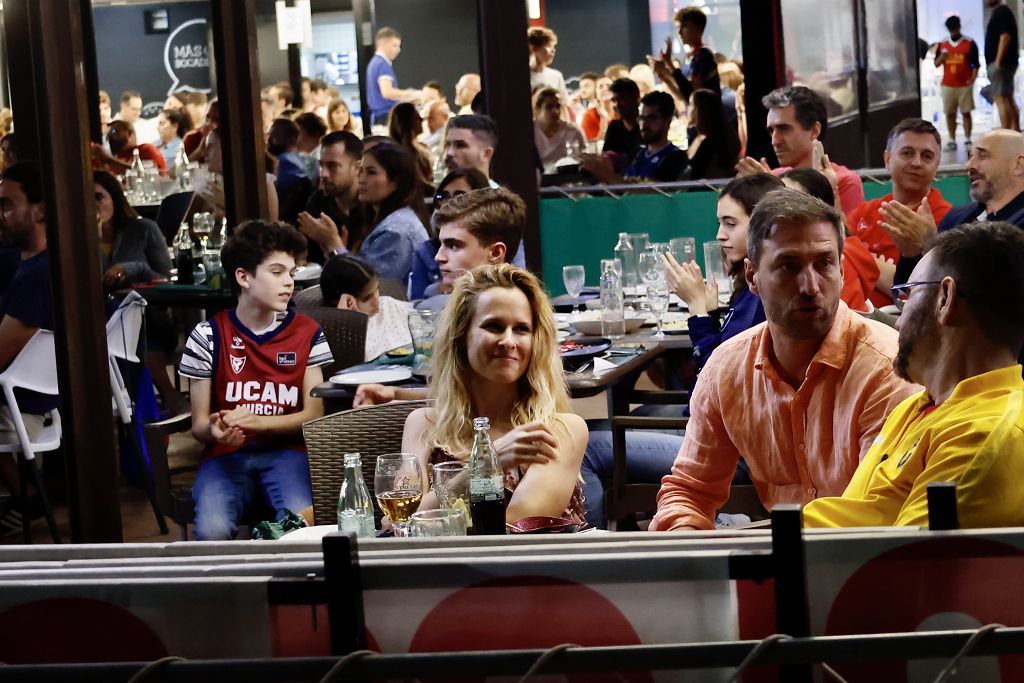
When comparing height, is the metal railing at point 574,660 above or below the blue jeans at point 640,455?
above

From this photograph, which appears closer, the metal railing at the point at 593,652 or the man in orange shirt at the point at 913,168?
A: the metal railing at the point at 593,652

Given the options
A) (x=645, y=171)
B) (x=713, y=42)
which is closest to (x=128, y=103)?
(x=645, y=171)

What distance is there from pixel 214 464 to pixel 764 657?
3.25 m

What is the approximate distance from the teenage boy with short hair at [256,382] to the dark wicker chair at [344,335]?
1.41 feet

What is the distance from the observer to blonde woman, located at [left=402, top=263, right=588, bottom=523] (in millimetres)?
3072

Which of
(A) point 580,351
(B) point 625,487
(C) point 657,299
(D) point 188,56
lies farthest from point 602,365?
(D) point 188,56

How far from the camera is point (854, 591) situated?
51.3 inches

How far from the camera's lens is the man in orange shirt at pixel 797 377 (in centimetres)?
276

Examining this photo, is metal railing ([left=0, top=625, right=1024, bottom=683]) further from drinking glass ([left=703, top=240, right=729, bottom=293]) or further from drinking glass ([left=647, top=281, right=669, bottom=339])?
drinking glass ([left=703, top=240, right=729, bottom=293])

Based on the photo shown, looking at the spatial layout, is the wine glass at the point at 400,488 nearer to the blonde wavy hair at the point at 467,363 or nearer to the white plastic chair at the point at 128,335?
the blonde wavy hair at the point at 467,363

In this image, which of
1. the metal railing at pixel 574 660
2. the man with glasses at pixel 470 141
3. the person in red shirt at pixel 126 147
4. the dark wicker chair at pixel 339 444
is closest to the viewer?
the metal railing at pixel 574 660

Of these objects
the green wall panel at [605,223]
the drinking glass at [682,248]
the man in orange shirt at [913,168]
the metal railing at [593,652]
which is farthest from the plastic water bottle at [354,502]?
the green wall panel at [605,223]

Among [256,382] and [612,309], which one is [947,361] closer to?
[256,382]

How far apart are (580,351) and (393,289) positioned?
1451 millimetres
